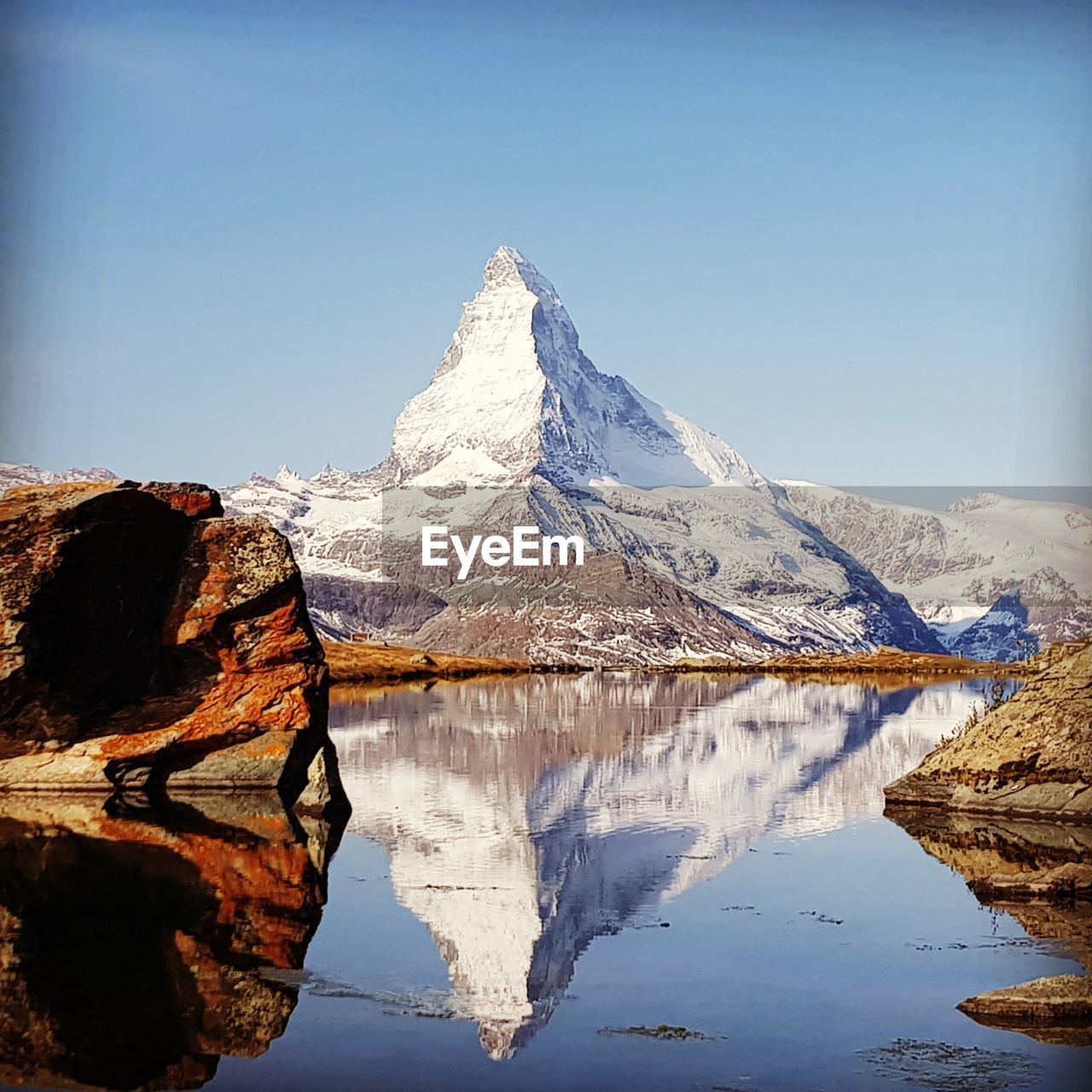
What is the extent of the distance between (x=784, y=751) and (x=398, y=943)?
107ft

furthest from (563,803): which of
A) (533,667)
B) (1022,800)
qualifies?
(533,667)

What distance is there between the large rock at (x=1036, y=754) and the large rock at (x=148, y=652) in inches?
511

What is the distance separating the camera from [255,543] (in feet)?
121

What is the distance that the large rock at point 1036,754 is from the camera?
3291cm

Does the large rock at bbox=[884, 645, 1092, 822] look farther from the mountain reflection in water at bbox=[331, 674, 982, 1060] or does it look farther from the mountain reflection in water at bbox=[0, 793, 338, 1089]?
the mountain reflection in water at bbox=[0, 793, 338, 1089]

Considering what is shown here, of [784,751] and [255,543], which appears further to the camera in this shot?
[784,751]

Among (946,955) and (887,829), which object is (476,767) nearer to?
(887,829)

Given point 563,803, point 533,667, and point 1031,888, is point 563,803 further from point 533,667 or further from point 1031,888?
point 533,667

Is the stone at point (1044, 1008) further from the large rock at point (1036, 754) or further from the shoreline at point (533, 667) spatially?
the shoreline at point (533, 667)

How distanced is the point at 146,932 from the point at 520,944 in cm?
468

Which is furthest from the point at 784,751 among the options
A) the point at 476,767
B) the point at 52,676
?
the point at 52,676

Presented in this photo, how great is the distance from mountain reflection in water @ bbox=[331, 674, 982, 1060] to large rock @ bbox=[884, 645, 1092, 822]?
2.83 metres

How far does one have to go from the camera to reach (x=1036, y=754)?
33844 mm

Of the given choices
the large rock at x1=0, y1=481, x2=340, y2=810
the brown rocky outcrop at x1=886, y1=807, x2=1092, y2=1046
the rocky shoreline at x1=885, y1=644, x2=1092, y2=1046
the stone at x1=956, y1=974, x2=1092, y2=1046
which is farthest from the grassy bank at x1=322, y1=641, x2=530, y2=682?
the stone at x1=956, y1=974, x2=1092, y2=1046
